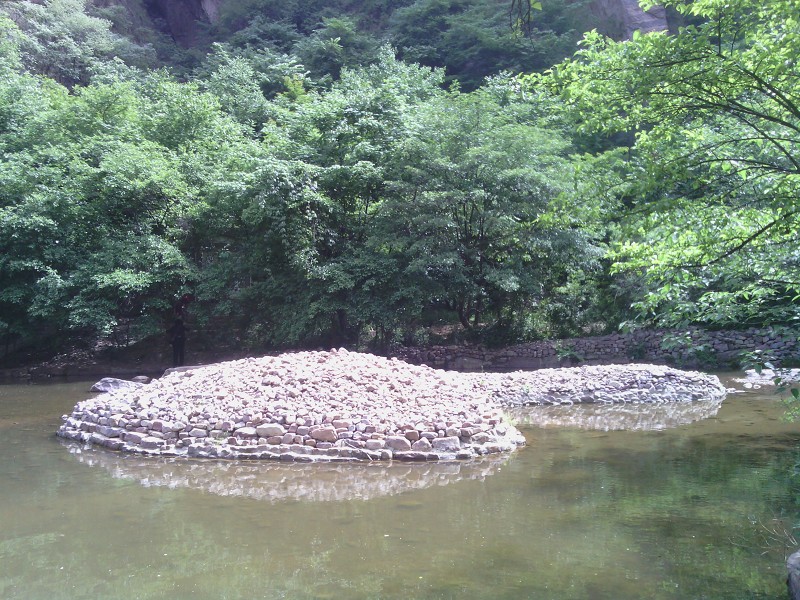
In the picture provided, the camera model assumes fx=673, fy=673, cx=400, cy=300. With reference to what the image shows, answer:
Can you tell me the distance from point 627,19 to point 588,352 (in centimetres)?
1767

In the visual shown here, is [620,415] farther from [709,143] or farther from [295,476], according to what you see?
[709,143]

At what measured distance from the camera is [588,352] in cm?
1936

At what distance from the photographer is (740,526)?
Result: 21.6ft

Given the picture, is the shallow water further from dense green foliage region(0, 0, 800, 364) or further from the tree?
dense green foliage region(0, 0, 800, 364)

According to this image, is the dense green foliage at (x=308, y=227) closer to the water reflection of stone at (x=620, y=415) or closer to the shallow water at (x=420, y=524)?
the water reflection of stone at (x=620, y=415)

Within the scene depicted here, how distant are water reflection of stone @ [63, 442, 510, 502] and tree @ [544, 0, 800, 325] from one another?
409 cm

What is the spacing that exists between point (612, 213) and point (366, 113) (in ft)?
51.2

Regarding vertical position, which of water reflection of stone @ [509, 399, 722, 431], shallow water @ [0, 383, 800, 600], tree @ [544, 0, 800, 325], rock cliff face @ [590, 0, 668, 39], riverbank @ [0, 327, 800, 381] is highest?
rock cliff face @ [590, 0, 668, 39]

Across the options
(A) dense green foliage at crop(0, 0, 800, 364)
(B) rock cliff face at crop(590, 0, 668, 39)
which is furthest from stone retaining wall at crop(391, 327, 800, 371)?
(B) rock cliff face at crop(590, 0, 668, 39)

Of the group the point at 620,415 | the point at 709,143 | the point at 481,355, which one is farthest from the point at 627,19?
the point at 709,143

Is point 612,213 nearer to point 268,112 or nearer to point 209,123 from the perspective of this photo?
point 209,123

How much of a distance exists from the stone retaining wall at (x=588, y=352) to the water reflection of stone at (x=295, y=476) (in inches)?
406

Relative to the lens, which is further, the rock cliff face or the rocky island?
the rock cliff face

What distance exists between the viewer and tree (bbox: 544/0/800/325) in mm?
5148
